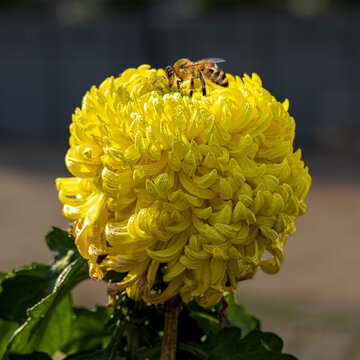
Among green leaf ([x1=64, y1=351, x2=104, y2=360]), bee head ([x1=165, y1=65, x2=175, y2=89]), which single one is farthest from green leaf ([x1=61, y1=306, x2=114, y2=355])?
bee head ([x1=165, y1=65, x2=175, y2=89])

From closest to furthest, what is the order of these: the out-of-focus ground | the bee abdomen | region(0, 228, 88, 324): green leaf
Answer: the bee abdomen < region(0, 228, 88, 324): green leaf < the out-of-focus ground

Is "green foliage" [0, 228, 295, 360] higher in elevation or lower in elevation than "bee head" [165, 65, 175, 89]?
lower

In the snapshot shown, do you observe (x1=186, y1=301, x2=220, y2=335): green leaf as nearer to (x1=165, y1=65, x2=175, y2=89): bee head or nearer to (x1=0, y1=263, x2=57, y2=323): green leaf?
(x1=0, y1=263, x2=57, y2=323): green leaf

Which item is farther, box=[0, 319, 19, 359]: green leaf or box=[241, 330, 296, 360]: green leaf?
box=[0, 319, 19, 359]: green leaf

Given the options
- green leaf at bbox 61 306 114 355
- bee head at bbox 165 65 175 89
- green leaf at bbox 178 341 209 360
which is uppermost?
bee head at bbox 165 65 175 89

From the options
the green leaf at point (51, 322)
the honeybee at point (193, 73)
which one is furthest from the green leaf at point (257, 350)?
the honeybee at point (193, 73)

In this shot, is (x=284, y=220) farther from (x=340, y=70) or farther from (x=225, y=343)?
(x=340, y=70)
